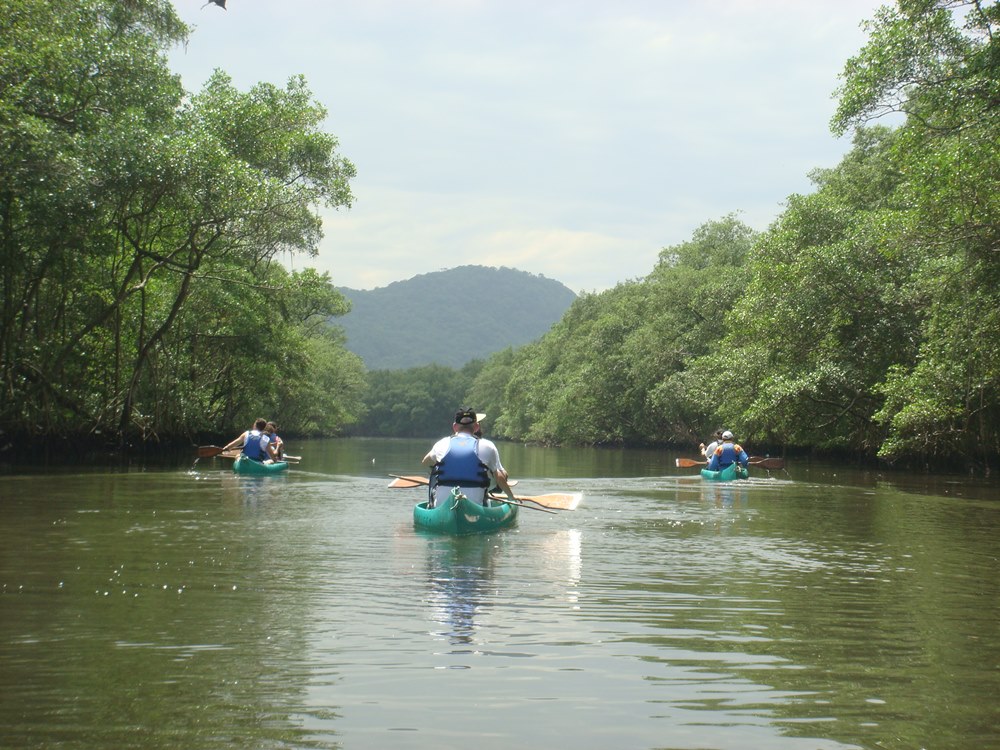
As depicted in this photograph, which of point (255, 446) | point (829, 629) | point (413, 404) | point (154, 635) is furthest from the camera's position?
point (413, 404)

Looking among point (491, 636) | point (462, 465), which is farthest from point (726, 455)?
point (491, 636)

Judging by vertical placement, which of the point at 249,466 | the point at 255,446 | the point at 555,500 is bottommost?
the point at 555,500

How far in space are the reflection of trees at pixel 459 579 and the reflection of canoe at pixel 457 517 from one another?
16 centimetres

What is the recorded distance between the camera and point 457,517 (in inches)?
440

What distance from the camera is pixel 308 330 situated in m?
59.1

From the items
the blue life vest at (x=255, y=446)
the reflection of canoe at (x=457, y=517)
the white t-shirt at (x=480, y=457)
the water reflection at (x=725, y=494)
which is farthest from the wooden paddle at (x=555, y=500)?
the blue life vest at (x=255, y=446)

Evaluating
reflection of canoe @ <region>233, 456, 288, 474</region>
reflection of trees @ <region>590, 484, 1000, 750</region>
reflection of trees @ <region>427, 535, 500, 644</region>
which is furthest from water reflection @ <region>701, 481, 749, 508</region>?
reflection of canoe @ <region>233, 456, 288, 474</region>

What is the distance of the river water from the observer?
4.14 m

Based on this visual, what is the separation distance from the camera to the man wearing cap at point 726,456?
23000mm

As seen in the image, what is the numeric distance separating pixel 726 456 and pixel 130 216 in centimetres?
1592

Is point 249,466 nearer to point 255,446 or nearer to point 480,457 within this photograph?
point 255,446

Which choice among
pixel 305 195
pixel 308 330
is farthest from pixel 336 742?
pixel 308 330

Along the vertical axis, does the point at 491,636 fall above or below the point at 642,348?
below

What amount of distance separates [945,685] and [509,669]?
215cm
